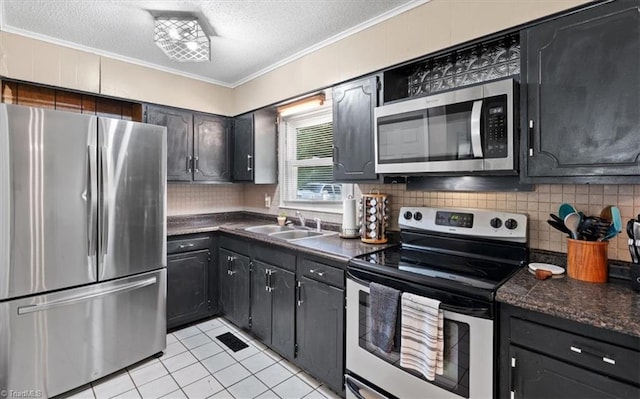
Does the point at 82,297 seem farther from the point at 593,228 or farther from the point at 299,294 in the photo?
the point at 593,228

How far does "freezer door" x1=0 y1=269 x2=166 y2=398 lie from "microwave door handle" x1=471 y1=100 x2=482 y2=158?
7.81 feet

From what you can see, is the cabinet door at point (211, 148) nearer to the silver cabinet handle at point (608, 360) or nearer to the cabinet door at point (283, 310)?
the cabinet door at point (283, 310)

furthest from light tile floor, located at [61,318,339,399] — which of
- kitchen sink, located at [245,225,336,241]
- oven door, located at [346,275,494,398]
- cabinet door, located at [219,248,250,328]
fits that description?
kitchen sink, located at [245,225,336,241]

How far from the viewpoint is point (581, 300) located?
1.19m

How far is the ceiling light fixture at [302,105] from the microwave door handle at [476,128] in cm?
148

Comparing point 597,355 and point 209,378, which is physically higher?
point 597,355

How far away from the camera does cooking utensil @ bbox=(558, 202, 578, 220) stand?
1.54 metres

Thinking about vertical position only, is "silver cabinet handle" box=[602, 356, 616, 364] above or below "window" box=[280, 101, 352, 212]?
below

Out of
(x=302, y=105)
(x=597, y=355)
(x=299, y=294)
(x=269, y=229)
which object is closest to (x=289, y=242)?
(x=299, y=294)

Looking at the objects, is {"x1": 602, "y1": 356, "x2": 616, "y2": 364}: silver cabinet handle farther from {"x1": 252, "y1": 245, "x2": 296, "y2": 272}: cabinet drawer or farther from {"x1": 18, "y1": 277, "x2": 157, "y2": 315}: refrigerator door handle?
{"x1": 18, "y1": 277, "x2": 157, "y2": 315}: refrigerator door handle

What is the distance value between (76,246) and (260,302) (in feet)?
4.35

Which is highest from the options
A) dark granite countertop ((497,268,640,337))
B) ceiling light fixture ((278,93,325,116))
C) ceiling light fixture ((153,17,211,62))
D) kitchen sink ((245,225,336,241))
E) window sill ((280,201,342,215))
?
ceiling light fixture ((153,17,211,62))

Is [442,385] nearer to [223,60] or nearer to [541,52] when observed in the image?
[541,52]

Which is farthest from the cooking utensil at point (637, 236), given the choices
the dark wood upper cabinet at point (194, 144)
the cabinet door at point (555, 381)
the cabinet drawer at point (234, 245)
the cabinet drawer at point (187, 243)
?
the dark wood upper cabinet at point (194, 144)
